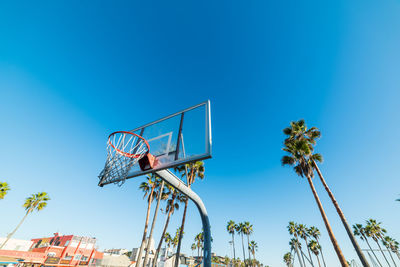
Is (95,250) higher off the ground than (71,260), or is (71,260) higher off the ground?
(95,250)

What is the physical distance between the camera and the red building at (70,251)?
25234 millimetres

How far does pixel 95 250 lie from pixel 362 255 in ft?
122

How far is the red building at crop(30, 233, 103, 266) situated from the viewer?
82.8 feet

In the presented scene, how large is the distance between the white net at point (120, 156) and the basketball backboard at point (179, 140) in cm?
4

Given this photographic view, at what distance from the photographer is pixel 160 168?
17.5ft

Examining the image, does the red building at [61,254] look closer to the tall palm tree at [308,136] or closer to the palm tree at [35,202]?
the palm tree at [35,202]

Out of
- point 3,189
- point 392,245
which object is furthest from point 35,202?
point 392,245

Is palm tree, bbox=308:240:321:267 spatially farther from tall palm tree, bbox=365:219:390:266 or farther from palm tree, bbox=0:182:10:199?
palm tree, bbox=0:182:10:199

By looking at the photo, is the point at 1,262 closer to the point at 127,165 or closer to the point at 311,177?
the point at 127,165

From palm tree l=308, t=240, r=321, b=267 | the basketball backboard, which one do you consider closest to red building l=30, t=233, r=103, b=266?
the basketball backboard

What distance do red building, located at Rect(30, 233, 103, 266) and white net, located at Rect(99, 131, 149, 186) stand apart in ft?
99.6

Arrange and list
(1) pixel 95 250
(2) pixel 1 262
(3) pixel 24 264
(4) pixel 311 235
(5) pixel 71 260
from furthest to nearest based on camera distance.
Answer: (4) pixel 311 235
(1) pixel 95 250
(5) pixel 71 260
(3) pixel 24 264
(2) pixel 1 262

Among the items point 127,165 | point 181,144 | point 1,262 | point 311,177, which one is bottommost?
point 1,262

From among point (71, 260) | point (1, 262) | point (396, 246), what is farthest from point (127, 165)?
point (396, 246)
